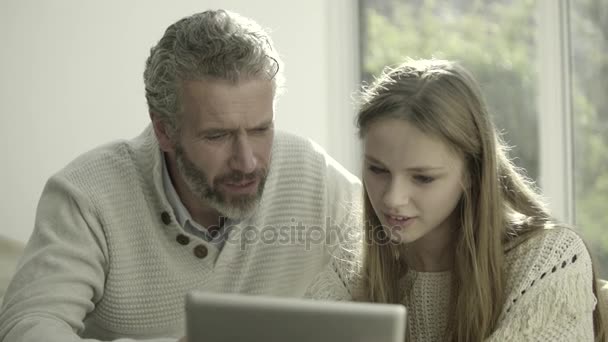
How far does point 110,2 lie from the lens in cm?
334

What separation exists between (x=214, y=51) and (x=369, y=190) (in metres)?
0.49

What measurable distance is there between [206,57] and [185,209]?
0.38 meters

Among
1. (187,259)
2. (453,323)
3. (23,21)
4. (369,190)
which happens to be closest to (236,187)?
(187,259)

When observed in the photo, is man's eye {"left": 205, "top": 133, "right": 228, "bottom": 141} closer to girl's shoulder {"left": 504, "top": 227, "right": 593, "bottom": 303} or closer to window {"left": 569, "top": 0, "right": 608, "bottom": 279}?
girl's shoulder {"left": 504, "top": 227, "right": 593, "bottom": 303}

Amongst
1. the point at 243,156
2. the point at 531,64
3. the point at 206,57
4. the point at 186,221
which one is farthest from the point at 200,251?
the point at 531,64

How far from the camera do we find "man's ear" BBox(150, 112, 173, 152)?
7.10 feet

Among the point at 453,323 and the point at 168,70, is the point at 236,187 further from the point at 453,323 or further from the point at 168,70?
the point at 453,323

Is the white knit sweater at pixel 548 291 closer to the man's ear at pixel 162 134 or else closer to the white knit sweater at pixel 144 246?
the white knit sweater at pixel 144 246

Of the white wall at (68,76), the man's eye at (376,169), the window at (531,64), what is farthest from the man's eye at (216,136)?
the window at (531,64)

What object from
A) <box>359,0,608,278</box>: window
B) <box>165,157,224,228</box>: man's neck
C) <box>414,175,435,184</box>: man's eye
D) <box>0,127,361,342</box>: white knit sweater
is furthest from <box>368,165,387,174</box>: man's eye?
<box>359,0,608,278</box>: window

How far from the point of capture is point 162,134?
218 centimetres

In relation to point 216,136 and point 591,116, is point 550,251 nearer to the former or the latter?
point 216,136

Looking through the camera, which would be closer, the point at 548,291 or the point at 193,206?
the point at 548,291

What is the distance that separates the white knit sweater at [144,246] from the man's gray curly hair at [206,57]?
169mm
